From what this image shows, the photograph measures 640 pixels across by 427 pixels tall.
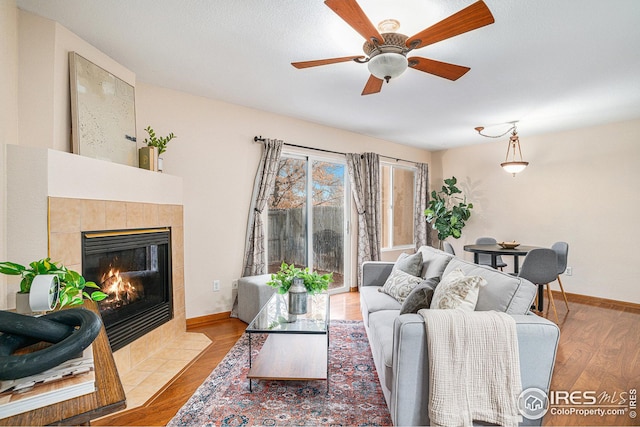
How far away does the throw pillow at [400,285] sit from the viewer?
2670mm

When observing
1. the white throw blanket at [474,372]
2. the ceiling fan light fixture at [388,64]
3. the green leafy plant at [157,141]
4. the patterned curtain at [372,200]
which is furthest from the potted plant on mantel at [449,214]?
the green leafy plant at [157,141]

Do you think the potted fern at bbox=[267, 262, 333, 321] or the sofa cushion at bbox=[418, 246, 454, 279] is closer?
the potted fern at bbox=[267, 262, 333, 321]

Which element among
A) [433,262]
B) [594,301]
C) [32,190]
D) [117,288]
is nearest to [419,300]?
[433,262]

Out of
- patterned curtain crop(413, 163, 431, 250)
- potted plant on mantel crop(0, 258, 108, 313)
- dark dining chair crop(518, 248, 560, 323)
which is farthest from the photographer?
patterned curtain crop(413, 163, 431, 250)

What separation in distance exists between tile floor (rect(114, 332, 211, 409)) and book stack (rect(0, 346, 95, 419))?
162 cm

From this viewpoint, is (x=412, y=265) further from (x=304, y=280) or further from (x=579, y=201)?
(x=579, y=201)

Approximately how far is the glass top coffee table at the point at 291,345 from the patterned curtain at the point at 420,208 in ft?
12.8

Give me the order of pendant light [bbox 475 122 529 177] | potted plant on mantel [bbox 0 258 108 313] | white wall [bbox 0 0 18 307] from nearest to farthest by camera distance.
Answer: potted plant on mantel [bbox 0 258 108 313] → white wall [bbox 0 0 18 307] → pendant light [bbox 475 122 529 177]

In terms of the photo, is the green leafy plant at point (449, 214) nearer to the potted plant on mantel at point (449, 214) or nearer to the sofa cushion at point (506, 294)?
the potted plant on mantel at point (449, 214)

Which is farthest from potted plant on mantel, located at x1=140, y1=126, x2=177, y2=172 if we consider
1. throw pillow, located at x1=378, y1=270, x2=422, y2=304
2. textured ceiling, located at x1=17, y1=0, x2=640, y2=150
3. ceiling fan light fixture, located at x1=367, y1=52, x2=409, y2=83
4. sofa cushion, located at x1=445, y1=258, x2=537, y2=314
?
sofa cushion, located at x1=445, y1=258, x2=537, y2=314

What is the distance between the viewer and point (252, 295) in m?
3.35

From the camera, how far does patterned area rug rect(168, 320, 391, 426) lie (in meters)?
1.85

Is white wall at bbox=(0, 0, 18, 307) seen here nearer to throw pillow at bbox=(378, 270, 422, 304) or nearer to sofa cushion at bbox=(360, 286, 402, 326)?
sofa cushion at bbox=(360, 286, 402, 326)

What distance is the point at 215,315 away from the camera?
3.54m
